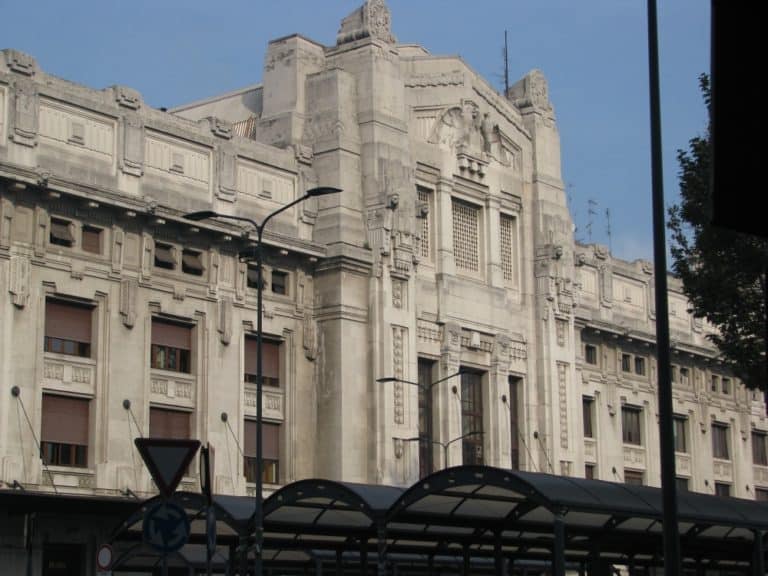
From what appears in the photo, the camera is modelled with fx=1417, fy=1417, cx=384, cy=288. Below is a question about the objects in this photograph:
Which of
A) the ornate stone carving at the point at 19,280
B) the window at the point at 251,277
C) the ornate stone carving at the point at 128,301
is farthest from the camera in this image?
the window at the point at 251,277

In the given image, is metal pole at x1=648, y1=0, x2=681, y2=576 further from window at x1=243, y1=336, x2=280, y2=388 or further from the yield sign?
window at x1=243, y1=336, x2=280, y2=388

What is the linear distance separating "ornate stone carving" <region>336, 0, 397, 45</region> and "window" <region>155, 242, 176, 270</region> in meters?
12.3

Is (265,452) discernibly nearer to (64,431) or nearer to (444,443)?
(444,443)

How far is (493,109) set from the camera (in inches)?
2229

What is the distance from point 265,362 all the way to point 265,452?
9.79 feet

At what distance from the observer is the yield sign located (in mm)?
12852

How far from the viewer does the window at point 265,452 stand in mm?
46000

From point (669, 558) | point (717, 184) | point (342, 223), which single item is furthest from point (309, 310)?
point (717, 184)

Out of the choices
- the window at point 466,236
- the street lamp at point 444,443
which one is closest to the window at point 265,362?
the street lamp at point 444,443

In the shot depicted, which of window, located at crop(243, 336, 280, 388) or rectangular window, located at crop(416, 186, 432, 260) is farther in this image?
rectangular window, located at crop(416, 186, 432, 260)

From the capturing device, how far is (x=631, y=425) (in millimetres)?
64500

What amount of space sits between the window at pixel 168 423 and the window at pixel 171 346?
136 centimetres

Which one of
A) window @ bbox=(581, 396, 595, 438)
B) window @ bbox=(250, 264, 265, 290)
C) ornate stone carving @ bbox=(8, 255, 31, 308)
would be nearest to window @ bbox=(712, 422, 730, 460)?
window @ bbox=(581, 396, 595, 438)

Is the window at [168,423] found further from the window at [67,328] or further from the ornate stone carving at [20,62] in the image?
the ornate stone carving at [20,62]
